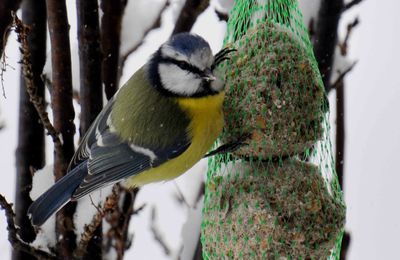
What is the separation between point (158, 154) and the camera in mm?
2350

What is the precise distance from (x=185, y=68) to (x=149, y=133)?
28 cm

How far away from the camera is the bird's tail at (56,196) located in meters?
2.27

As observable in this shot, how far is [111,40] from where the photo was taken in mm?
2736

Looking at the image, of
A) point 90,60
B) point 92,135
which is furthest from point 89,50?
point 92,135

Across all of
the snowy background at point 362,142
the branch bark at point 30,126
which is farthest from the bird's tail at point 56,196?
the snowy background at point 362,142

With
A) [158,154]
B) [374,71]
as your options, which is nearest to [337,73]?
[158,154]

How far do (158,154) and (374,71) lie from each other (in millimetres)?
3089

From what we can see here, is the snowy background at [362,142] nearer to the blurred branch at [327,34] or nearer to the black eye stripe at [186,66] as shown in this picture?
the blurred branch at [327,34]

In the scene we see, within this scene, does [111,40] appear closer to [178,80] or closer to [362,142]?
[178,80]

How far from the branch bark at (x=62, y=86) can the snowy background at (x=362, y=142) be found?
1.81m

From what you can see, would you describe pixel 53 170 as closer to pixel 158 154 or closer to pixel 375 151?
pixel 158 154

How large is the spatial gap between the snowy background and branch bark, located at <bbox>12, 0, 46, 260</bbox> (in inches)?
57.1

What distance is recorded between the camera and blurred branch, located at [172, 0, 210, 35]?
8.68 ft

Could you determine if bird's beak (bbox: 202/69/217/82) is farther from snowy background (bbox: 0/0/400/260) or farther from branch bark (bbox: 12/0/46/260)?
snowy background (bbox: 0/0/400/260)
